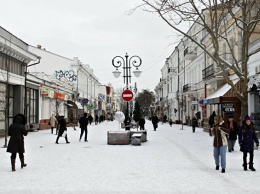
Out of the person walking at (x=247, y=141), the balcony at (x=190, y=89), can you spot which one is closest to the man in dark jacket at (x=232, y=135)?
the person walking at (x=247, y=141)

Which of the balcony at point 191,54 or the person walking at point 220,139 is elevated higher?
the balcony at point 191,54

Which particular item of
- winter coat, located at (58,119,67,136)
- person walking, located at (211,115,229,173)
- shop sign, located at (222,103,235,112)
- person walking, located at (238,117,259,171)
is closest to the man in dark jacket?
person walking, located at (238,117,259,171)

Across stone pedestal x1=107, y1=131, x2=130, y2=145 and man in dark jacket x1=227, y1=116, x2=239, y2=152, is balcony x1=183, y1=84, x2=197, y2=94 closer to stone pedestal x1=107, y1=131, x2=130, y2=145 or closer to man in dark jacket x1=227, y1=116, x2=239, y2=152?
stone pedestal x1=107, y1=131, x2=130, y2=145

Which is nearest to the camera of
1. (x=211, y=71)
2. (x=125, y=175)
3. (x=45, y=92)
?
(x=125, y=175)

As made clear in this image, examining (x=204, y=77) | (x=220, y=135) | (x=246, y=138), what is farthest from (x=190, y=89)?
(x=220, y=135)

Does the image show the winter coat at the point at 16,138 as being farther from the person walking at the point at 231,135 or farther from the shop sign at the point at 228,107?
the shop sign at the point at 228,107

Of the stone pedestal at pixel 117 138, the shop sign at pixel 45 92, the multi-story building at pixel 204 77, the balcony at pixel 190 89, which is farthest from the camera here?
the balcony at pixel 190 89

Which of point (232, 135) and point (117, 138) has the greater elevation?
point (232, 135)

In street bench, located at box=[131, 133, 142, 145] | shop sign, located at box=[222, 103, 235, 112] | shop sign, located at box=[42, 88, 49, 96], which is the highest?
shop sign, located at box=[42, 88, 49, 96]

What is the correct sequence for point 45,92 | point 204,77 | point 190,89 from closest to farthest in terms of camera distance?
point 204,77 → point 45,92 → point 190,89

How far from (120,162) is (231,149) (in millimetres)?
5353

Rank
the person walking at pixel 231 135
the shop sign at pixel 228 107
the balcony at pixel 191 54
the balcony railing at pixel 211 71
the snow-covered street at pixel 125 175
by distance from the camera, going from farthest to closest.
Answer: the balcony at pixel 191 54 → the balcony railing at pixel 211 71 → the shop sign at pixel 228 107 → the person walking at pixel 231 135 → the snow-covered street at pixel 125 175

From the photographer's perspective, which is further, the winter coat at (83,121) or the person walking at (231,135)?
the winter coat at (83,121)

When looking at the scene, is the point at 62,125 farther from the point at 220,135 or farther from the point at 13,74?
the point at 220,135
